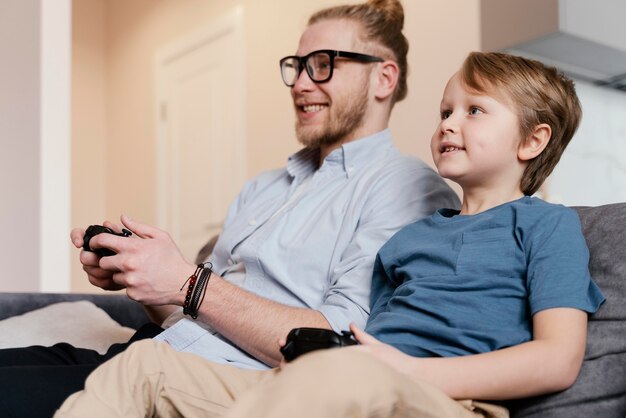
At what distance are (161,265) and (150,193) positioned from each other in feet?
13.7

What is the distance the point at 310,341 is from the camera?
1016 millimetres

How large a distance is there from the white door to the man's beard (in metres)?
2.74

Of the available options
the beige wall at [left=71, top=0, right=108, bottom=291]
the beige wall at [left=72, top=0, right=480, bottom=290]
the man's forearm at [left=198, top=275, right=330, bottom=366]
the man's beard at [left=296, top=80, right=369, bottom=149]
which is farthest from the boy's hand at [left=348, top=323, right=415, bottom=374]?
the beige wall at [left=71, top=0, right=108, bottom=291]

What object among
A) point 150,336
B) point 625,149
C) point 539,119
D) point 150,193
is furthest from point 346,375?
point 150,193

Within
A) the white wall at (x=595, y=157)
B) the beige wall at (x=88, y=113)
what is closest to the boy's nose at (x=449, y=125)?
the white wall at (x=595, y=157)

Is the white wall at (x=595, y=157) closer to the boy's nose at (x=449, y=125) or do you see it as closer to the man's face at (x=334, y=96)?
the man's face at (x=334, y=96)

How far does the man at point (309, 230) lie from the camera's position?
1.43m

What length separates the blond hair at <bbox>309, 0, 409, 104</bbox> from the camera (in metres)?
1.93

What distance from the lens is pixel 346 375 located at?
83cm

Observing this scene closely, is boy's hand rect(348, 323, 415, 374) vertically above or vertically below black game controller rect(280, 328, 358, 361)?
below

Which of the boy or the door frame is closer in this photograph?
the boy

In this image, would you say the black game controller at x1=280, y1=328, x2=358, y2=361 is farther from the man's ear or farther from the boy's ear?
the man's ear

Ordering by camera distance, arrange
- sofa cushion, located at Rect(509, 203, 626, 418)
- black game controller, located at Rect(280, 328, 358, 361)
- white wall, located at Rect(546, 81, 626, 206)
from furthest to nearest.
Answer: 1. white wall, located at Rect(546, 81, 626, 206)
2. sofa cushion, located at Rect(509, 203, 626, 418)
3. black game controller, located at Rect(280, 328, 358, 361)

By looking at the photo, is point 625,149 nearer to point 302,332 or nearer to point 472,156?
point 472,156
